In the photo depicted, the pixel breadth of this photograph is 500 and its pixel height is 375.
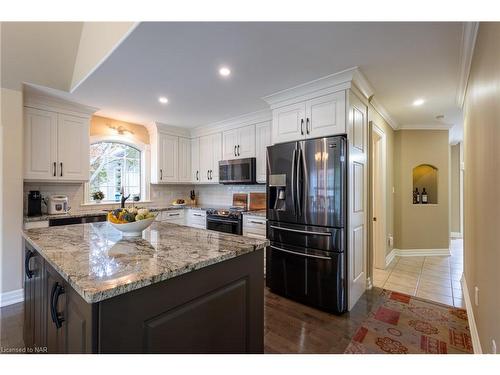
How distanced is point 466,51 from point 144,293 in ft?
9.24

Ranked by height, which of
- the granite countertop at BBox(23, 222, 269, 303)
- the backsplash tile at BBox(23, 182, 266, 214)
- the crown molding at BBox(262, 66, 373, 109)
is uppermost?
the crown molding at BBox(262, 66, 373, 109)

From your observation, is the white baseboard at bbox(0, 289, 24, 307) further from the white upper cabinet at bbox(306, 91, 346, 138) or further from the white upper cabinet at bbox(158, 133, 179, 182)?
the white upper cabinet at bbox(306, 91, 346, 138)

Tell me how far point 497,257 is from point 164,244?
184cm

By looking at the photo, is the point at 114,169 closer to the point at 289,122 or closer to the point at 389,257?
the point at 289,122

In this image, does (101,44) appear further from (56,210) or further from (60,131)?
(56,210)

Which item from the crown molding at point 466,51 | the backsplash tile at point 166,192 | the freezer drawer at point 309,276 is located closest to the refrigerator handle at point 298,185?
the freezer drawer at point 309,276

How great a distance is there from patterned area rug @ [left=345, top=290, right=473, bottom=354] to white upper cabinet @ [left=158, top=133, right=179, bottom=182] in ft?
12.1

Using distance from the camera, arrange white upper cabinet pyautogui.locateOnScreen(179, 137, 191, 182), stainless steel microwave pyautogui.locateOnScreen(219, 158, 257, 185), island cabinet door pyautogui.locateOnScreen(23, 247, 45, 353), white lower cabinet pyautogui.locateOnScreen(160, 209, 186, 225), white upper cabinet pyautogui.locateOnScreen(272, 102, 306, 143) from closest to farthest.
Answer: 1. island cabinet door pyautogui.locateOnScreen(23, 247, 45, 353)
2. white upper cabinet pyautogui.locateOnScreen(272, 102, 306, 143)
3. stainless steel microwave pyautogui.locateOnScreen(219, 158, 257, 185)
4. white lower cabinet pyautogui.locateOnScreen(160, 209, 186, 225)
5. white upper cabinet pyautogui.locateOnScreen(179, 137, 191, 182)

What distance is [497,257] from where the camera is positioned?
1.28 m

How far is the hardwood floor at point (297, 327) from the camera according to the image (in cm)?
197

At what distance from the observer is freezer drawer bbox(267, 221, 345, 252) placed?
2.39 metres

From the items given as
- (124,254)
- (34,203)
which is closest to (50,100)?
(34,203)

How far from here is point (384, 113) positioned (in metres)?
3.62

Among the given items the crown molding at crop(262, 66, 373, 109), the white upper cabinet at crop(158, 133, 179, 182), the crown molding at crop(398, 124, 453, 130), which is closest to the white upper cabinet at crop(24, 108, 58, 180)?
the white upper cabinet at crop(158, 133, 179, 182)
